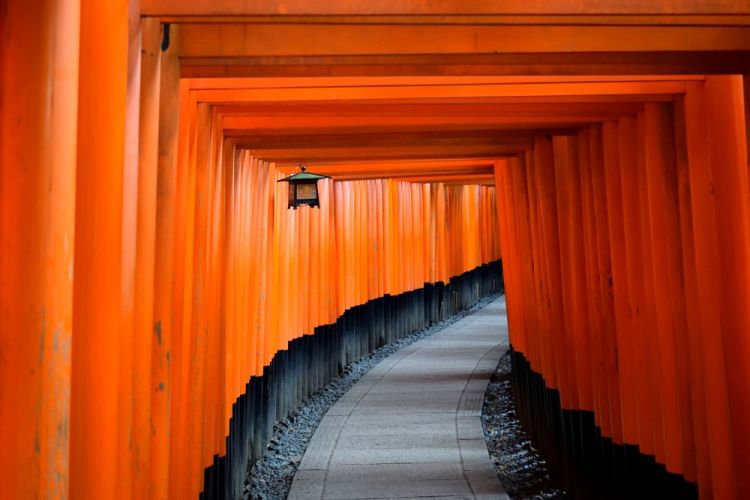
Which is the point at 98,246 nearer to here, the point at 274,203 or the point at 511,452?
the point at 274,203

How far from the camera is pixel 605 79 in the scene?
4957mm

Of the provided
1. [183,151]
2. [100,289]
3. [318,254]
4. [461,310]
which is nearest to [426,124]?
[183,151]

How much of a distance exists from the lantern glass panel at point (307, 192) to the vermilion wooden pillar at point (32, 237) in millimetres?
6076

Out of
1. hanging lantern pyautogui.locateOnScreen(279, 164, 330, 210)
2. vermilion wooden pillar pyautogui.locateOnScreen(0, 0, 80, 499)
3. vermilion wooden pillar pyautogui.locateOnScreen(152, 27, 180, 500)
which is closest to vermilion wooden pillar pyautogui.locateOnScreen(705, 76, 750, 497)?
vermilion wooden pillar pyautogui.locateOnScreen(152, 27, 180, 500)

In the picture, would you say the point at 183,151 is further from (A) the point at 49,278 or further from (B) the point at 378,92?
(A) the point at 49,278

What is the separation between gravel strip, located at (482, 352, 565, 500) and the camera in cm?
773

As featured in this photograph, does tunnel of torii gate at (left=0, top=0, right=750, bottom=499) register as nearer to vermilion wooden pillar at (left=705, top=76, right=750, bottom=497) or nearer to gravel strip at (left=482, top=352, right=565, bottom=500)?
vermilion wooden pillar at (left=705, top=76, right=750, bottom=497)

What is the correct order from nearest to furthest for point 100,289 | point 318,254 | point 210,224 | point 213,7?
point 100,289
point 213,7
point 210,224
point 318,254

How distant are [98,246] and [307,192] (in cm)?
556

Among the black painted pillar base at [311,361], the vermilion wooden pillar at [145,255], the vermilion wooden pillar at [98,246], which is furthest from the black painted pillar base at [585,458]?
the vermilion wooden pillar at [98,246]

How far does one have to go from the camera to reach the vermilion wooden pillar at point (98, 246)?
2.62 meters

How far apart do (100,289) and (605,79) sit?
3.37m

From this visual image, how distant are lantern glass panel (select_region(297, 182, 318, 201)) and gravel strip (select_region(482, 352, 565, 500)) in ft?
10.5

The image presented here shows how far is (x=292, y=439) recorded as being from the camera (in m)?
9.77
